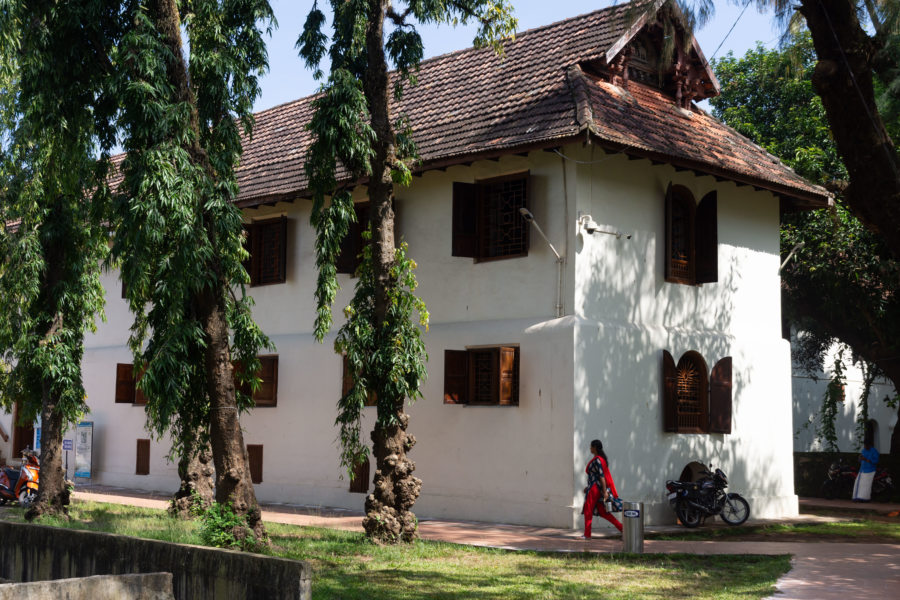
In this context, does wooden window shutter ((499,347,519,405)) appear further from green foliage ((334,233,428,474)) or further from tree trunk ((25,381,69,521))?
tree trunk ((25,381,69,521))

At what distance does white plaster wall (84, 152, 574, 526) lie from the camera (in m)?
16.0

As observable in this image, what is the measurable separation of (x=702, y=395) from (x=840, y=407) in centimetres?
1723

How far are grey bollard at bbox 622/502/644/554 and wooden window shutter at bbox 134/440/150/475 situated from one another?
13710mm

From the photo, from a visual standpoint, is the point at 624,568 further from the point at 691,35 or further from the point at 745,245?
the point at 745,245

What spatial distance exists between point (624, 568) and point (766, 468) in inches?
301

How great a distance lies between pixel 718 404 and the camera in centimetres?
1753

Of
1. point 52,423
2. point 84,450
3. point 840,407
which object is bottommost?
point 84,450

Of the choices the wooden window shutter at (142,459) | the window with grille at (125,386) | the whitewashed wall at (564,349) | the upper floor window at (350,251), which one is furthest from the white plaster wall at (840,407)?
the window with grille at (125,386)

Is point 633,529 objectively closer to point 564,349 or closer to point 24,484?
point 564,349

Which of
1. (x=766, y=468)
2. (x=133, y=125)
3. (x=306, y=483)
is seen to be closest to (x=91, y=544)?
(x=133, y=125)

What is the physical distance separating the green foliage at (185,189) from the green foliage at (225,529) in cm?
123

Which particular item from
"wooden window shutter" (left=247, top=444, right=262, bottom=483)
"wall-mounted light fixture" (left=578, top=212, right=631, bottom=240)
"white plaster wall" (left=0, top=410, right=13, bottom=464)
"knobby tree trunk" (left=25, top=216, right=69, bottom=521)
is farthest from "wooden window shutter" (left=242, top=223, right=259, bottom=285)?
"white plaster wall" (left=0, top=410, right=13, bottom=464)

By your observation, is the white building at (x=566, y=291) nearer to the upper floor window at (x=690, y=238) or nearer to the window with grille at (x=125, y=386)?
the upper floor window at (x=690, y=238)

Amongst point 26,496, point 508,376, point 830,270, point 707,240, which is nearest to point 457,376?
point 508,376
